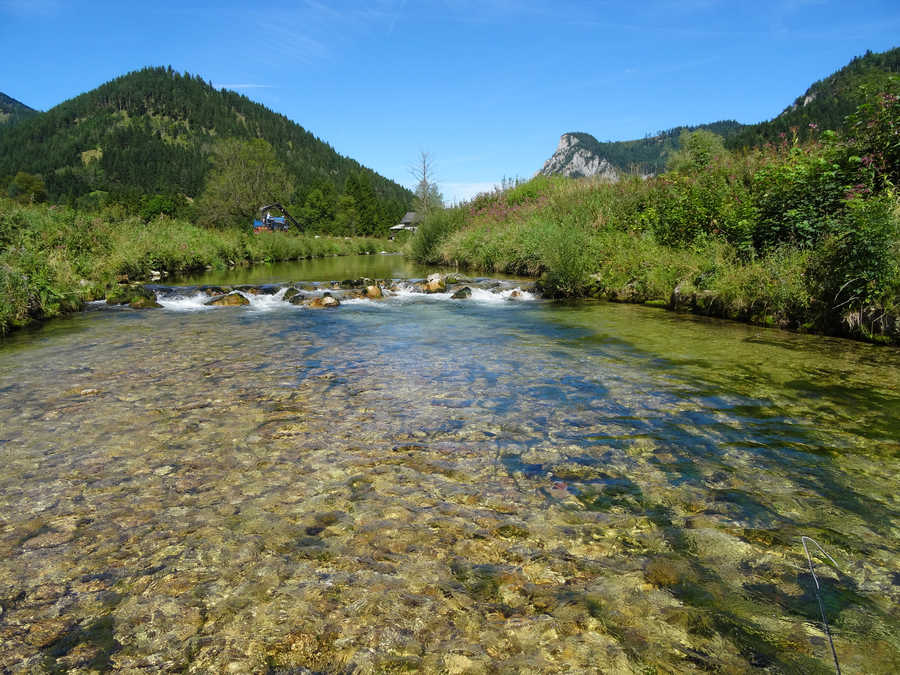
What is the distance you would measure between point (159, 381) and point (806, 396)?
746cm

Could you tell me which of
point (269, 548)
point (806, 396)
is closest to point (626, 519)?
point (269, 548)

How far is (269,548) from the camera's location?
273 cm

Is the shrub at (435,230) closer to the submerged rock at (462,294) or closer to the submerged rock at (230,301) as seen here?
the submerged rock at (462,294)

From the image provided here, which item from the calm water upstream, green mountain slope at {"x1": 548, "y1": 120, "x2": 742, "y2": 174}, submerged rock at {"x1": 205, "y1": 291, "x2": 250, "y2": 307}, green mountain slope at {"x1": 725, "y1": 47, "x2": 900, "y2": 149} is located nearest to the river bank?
the calm water upstream

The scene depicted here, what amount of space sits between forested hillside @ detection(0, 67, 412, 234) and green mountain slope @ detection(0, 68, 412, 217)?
0.28 meters

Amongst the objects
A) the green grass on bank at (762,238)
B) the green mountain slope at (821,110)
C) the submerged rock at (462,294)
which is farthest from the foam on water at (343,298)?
the green mountain slope at (821,110)

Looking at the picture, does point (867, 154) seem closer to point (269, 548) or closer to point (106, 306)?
point (269, 548)

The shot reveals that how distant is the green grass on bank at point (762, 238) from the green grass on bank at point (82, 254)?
1231 centimetres

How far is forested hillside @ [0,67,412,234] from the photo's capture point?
102 metres

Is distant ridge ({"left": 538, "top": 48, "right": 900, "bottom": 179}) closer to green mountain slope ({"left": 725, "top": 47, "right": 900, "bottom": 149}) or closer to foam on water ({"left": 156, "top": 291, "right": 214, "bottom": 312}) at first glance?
green mountain slope ({"left": 725, "top": 47, "right": 900, "bottom": 149})

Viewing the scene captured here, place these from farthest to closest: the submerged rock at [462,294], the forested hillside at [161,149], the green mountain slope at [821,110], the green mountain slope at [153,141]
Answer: the green mountain slope at [153,141]
the forested hillside at [161,149]
the green mountain slope at [821,110]
the submerged rock at [462,294]

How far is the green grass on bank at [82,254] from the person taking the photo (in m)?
10.1

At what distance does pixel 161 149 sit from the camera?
130125mm

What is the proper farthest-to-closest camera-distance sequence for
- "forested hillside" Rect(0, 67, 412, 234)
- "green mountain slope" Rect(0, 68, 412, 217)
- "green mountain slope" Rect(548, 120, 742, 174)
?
1. "green mountain slope" Rect(548, 120, 742, 174)
2. "green mountain slope" Rect(0, 68, 412, 217)
3. "forested hillside" Rect(0, 67, 412, 234)
